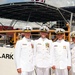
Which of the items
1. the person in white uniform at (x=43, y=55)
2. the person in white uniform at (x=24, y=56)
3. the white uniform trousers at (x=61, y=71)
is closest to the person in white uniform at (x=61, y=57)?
the white uniform trousers at (x=61, y=71)

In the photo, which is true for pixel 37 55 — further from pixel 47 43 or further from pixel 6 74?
pixel 6 74

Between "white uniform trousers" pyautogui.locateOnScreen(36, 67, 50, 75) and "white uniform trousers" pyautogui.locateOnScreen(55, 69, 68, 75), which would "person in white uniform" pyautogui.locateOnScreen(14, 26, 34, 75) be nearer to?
"white uniform trousers" pyautogui.locateOnScreen(36, 67, 50, 75)

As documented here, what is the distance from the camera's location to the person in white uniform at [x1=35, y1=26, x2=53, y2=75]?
19.8 ft

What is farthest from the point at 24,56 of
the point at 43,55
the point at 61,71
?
the point at 61,71

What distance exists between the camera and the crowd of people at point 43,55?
19.0 feet

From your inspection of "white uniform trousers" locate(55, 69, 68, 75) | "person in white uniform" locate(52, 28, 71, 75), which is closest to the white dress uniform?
"person in white uniform" locate(52, 28, 71, 75)

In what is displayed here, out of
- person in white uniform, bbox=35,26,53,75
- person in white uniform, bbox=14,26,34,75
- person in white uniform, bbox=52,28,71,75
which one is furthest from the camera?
person in white uniform, bbox=52,28,71,75

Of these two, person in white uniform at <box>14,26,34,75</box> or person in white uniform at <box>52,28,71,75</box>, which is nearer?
person in white uniform at <box>14,26,34,75</box>

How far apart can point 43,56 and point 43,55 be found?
23mm

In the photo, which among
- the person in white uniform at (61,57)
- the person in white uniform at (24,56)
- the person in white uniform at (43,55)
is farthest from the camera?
the person in white uniform at (61,57)

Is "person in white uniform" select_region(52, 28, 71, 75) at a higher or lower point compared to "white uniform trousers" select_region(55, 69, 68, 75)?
higher

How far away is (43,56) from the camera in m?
6.03

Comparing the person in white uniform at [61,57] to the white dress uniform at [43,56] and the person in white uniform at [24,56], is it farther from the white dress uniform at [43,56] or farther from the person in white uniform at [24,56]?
the person in white uniform at [24,56]

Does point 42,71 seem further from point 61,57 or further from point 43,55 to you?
point 61,57
